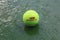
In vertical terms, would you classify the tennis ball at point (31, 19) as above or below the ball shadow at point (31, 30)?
above

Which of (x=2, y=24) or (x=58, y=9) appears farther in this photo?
(x=58, y=9)

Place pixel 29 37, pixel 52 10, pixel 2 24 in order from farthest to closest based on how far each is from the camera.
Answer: pixel 52 10 < pixel 2 24 < pixel 29 37

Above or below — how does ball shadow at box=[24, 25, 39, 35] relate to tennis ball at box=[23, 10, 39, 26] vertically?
below

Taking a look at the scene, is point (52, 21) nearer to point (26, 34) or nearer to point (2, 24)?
point (26, 34)

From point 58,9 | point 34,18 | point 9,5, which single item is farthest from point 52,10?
point 9,5

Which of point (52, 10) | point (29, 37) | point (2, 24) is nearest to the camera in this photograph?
point (29, 37)

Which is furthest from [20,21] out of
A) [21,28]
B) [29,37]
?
[29,37]

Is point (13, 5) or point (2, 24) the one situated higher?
point (13, 5)

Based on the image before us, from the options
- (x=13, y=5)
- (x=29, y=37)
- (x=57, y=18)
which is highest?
(x=13, y=5)

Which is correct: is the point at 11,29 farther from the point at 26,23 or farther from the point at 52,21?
the point at 52,21
